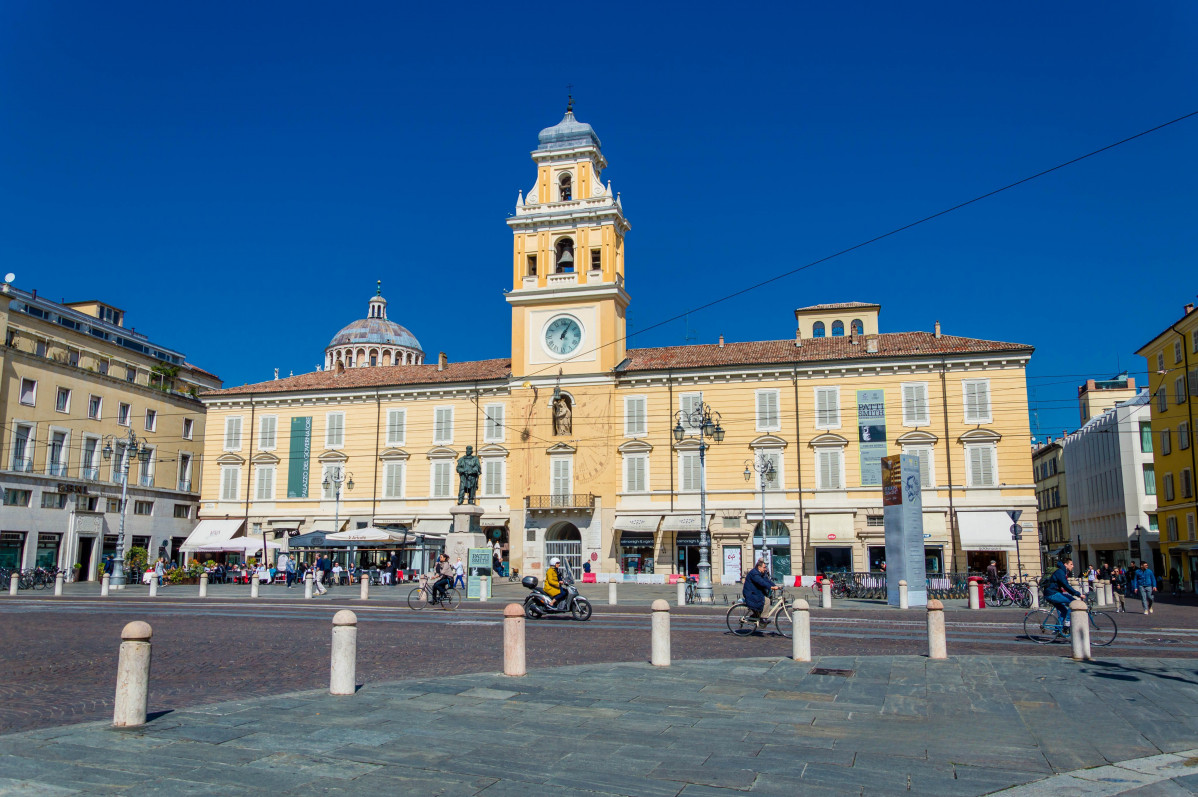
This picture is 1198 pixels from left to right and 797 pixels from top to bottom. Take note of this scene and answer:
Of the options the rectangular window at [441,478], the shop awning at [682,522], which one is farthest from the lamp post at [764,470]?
the rectangular window at [441,478]

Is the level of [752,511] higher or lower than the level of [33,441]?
lower

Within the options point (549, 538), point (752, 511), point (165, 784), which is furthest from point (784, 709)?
point (549, 538)

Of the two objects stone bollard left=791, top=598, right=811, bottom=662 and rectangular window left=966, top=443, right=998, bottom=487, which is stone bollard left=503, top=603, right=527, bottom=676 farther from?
rectangular window left=966, top=443, right=998, bottom=487

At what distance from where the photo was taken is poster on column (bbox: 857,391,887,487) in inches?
1625

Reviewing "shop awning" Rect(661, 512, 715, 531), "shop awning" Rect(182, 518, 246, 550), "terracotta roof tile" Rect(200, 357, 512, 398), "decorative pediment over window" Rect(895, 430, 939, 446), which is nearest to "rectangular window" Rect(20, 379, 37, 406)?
"terracotta roof tile" Rect(200, 357, 512, 398)

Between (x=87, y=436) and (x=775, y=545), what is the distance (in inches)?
1391

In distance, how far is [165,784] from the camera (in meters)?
5.83

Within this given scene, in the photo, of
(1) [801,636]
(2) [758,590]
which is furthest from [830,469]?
(1) [801,636]

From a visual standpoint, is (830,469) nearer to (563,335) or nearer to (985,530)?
(985,530)

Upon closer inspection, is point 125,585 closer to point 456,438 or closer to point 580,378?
point 456,438

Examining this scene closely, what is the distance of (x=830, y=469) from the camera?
4181 centimetres

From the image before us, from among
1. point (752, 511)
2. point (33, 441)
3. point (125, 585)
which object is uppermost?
point (33, 441)

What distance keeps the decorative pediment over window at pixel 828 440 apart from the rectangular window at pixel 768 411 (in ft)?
5.64

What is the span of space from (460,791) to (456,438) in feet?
137
